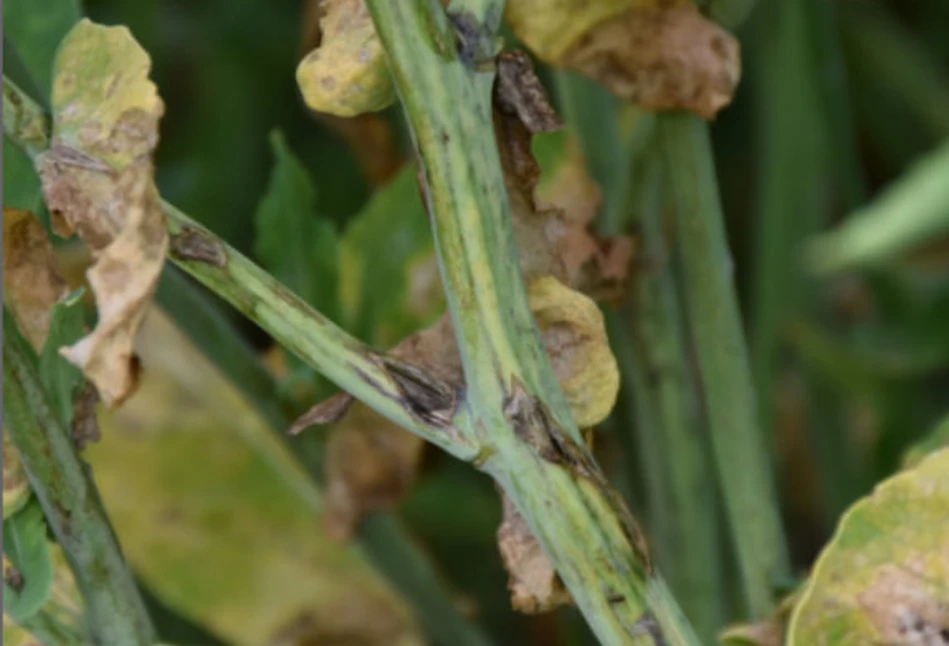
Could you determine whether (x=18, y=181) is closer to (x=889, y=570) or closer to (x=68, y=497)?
(x=68, y=497)

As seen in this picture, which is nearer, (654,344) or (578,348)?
(578,348)

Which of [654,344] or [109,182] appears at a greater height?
[109,182]

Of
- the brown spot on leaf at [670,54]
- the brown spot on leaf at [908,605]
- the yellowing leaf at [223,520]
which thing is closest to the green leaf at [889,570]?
the brown spot on leaf at [908,605]

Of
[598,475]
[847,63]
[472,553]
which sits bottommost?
[472,553]

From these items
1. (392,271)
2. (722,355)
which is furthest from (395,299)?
(722,355)

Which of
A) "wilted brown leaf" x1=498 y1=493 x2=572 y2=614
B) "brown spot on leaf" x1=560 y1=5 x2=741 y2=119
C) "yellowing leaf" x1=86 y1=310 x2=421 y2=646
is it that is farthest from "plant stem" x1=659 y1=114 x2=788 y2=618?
"yellowing leaf" x1=86 y1=310 x2=421 y2=646

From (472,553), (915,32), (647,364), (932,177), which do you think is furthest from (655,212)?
(915,32)

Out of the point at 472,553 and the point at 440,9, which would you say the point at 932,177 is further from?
the point at 472,553

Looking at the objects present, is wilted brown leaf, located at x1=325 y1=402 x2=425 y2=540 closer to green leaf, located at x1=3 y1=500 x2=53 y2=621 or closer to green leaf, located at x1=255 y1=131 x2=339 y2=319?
green leaf, located at x1=255 y1=131 x2=339 y2=319
